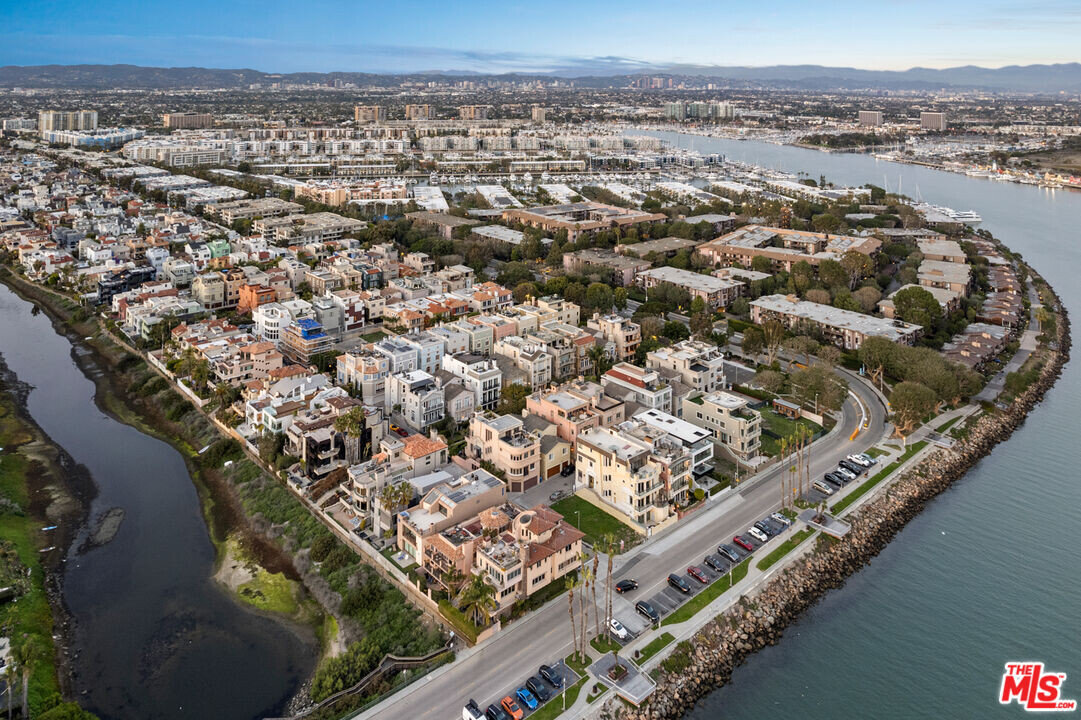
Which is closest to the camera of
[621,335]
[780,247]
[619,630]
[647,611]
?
[619,630]

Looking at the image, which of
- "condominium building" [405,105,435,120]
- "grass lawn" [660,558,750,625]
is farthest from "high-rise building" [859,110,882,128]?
"grass lawn" [660,558,750,625]

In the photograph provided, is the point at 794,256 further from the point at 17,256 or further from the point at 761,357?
the point at 17,256

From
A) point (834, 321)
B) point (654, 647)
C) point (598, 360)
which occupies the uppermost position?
point (834, 321)

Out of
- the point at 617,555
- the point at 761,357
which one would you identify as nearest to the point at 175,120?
the point at 761,357

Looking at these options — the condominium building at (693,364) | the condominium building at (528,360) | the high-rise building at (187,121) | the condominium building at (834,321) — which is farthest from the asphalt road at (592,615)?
the high-rise building at (187,121)

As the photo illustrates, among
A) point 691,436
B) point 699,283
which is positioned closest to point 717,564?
point 691,436

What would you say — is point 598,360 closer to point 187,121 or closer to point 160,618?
point 160,618

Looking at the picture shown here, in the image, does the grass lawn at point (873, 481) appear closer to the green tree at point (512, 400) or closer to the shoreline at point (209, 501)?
the green tree at point (512, 400)
